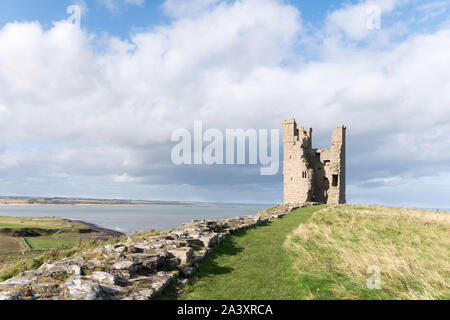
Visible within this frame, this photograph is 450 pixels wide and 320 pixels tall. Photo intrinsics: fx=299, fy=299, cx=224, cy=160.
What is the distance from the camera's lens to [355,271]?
24.8 feet

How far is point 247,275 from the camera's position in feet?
26.0

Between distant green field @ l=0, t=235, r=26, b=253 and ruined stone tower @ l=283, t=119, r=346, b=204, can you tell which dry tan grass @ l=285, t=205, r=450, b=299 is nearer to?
ruined stone tower @ l=283, t=119, r=346, b=204

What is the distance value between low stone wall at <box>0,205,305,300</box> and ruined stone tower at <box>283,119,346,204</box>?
3251 cm

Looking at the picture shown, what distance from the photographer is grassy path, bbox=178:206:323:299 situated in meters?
6.48

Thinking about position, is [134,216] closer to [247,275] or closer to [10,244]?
[10,244]

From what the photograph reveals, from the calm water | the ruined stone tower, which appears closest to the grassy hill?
the ruined stone tower

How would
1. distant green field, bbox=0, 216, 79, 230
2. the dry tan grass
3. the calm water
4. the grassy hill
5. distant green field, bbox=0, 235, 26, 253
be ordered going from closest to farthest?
the grassy hill, the dry tan grass, distant green field, bbox=0, 235, 26, 253, distant green field, bbox=0, 216, 79, 230, the calm water

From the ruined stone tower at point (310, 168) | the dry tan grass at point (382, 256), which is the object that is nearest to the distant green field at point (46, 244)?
the dry tan grass at point (382, 256)

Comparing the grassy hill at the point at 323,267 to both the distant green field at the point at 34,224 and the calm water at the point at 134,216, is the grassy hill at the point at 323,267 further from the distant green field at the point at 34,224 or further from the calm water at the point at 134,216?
the distant green field at the point at 34,224

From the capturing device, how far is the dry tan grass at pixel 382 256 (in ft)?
21.3

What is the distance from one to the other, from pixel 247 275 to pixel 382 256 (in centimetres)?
443
